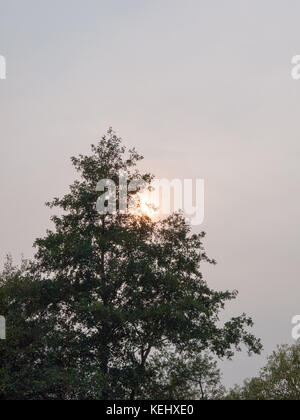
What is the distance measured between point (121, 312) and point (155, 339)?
389cm

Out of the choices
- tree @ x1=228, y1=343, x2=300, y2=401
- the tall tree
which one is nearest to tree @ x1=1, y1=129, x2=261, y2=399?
the tall tree

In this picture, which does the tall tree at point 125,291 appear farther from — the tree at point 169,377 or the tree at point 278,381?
the tree at point 278,381

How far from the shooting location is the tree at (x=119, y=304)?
43156 millimetres

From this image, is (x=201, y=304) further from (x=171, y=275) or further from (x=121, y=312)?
(x=121, y=312)

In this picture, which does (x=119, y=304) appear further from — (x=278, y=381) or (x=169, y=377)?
(x=278, y=381)

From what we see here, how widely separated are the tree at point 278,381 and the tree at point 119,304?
31201 millimetres

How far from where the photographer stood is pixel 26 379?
42406mm

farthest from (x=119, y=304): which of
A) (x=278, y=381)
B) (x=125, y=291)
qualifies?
(x=278, y=381)

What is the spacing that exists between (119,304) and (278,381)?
38.8 meters

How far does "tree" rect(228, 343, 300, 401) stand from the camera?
74.8 metres

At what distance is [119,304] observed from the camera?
1750 inches

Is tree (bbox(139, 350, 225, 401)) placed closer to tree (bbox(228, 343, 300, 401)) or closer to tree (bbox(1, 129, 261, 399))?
tree (bbox(1, 129, 261, 399))

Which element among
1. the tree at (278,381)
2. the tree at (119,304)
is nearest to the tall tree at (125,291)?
the tree at (119,304)
